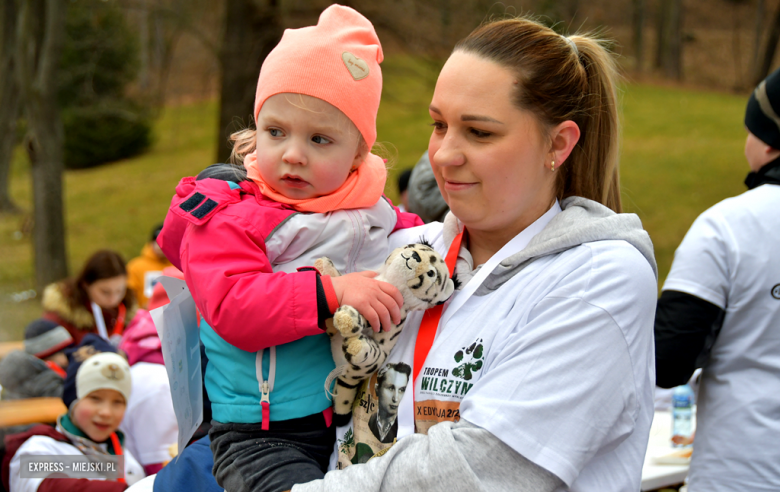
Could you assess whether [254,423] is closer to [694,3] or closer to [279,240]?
[279,240]

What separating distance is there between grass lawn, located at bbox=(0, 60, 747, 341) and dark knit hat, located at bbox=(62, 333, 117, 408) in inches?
187

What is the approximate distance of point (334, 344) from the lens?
1.82m

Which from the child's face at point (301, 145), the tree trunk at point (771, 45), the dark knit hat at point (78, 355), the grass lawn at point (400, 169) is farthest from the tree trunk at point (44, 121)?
the tree trunk at point (771, 45)

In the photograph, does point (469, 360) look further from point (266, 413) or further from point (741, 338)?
point (741, 338)

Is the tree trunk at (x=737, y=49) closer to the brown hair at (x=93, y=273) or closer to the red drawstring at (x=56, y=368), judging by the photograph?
the brown hair at (x=93, y=273)

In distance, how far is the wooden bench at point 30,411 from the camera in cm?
345

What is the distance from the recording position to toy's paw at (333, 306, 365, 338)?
1.66m

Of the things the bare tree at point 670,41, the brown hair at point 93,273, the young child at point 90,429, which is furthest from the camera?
the bare tree at point 670,41

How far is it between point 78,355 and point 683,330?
3665 mm

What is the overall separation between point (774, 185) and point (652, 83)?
30.3 m

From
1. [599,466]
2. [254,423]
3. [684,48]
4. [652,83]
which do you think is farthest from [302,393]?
[684,48]

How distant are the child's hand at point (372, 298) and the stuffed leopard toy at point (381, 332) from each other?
0.07ft

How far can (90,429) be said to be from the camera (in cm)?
362

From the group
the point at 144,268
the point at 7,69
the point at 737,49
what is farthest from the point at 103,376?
the point at 737,49
